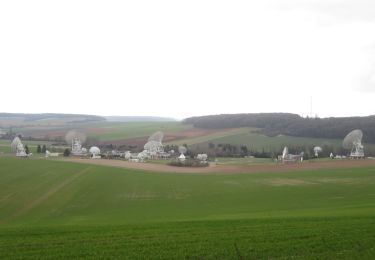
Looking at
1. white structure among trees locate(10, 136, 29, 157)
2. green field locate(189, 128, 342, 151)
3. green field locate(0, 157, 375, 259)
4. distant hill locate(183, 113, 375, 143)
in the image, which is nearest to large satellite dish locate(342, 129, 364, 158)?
green field locate(189, 128, 342, 151)

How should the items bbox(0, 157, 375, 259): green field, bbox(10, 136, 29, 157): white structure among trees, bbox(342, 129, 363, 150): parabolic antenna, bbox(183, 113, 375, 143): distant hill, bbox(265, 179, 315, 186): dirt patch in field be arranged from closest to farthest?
bbox(0, 157, 375, 259): green field
bbox(265, 179, 315, 186): dirt patch in field
bbox(342, 129, 363, 150): parabolic antenna
bbox(10, 136, 29, 157): white structure among trees
bbox(183, 113, 375, 143): distant hill

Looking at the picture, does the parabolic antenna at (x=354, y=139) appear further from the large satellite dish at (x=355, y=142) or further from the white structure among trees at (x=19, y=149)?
the white structure among trees at (x=19, y=149)

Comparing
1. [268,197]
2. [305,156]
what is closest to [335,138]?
[305,156]

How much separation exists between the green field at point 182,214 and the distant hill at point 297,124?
57.8 metres

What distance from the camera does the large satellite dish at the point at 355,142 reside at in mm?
87000

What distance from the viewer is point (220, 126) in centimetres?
14750

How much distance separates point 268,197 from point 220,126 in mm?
108639

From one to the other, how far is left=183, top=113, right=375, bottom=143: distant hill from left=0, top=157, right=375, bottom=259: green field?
57786 millimetres

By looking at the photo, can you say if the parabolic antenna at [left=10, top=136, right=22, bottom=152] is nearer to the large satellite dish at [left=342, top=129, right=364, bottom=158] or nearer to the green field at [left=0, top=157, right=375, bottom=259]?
the green field at [left=0, top=157, right=375, bottom=259]

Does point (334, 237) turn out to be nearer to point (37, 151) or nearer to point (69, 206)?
point (69, 206)

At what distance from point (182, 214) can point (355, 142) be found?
214 ft

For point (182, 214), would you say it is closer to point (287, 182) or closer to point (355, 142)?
point (287, 182)

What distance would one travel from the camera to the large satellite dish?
285 ft

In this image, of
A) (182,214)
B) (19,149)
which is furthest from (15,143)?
(182,214)
